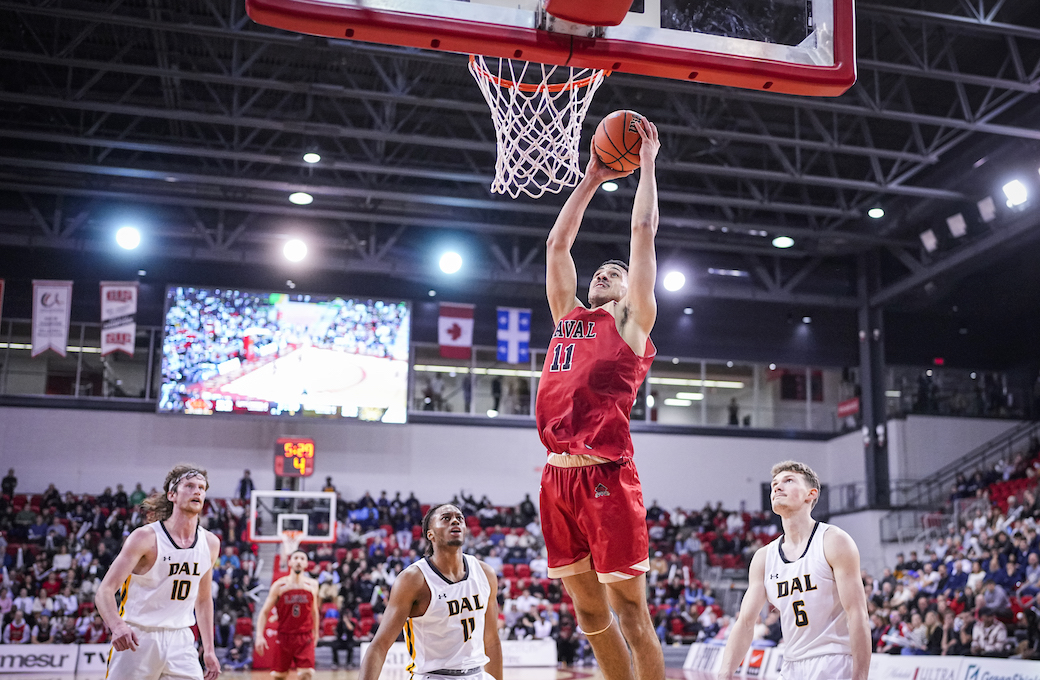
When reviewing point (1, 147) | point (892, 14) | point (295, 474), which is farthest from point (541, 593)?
point (1, 147)

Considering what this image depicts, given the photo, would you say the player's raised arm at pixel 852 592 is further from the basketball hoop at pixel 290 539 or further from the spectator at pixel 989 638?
the basketball hoop at pixel 290 539

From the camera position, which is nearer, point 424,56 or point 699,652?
point 424,56

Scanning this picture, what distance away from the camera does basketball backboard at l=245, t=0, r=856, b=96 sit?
15.2 feet

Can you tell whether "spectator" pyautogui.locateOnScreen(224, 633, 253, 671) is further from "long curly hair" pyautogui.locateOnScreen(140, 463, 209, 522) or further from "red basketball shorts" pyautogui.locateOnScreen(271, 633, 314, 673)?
"long curly hair" pyautogui.locateOnScreen(140, 463, 209, 522)

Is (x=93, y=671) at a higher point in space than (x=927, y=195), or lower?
lower

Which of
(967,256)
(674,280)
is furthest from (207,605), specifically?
(967,256)

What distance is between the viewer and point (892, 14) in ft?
44.0

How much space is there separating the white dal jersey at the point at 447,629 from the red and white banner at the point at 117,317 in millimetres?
16479

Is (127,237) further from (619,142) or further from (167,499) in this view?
(619,142)

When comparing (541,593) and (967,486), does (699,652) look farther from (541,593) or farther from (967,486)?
(967,486)

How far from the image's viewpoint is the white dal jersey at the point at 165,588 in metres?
5.27

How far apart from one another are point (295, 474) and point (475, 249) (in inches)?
280

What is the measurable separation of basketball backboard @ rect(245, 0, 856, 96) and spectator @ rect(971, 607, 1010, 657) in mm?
10426

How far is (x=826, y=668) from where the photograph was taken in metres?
4.58
